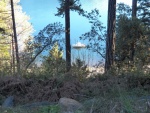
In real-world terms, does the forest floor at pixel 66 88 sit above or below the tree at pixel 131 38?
below

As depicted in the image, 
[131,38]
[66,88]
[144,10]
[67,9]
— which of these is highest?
[144,10]

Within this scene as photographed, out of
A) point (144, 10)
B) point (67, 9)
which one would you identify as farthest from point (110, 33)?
point (144, 10)

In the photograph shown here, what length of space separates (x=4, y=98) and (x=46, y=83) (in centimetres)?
75

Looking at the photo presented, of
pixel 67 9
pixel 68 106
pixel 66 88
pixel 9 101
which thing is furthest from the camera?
pixel 67 9

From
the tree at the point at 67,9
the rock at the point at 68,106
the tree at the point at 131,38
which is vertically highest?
the tree at the point at 67,9

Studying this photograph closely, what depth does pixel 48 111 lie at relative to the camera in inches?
132

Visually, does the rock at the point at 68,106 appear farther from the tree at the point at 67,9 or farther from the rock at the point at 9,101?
the tree at the point at 67,9

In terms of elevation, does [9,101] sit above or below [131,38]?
below

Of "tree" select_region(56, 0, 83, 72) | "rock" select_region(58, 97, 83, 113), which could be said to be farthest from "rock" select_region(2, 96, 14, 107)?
Result: "tree" select_region(56, 0, 83, 72)

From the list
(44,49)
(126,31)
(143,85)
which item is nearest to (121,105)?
(143,85)

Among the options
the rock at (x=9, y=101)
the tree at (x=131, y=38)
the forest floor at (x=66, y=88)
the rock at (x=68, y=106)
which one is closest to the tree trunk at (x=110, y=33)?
the tree at (x=131, y=38)

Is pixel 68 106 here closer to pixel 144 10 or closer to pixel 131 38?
pixel 131 38

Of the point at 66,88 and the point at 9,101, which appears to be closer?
the point at 9,101

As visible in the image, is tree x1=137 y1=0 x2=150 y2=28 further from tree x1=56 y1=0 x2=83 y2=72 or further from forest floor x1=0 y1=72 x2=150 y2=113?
forest floor x1=0 y1=72 x2=150 y2=113
